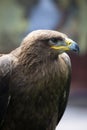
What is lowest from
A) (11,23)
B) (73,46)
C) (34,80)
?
(11,23)

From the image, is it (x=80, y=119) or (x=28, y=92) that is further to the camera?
→ (x=80, y=119)

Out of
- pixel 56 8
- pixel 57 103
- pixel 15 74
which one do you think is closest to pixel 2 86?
pixel 15 74

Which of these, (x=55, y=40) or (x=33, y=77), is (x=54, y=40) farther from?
(x=33, y=77)

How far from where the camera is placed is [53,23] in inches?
500

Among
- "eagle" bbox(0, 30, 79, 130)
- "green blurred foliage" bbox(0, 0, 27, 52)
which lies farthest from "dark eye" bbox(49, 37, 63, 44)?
"green blurred foliage" bbox(0, 0, 27, 52)

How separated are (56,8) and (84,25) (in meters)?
0.56

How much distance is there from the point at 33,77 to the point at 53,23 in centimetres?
683

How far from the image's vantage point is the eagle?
19.2ft

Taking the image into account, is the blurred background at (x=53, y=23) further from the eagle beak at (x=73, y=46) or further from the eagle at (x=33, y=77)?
the eagle beak at (x=73, y=46)

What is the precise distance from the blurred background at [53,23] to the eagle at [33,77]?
6192mm

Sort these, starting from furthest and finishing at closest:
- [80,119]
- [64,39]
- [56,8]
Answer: [56,8]
[80,119]
[64,39]

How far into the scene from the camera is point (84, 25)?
1306 centimetres

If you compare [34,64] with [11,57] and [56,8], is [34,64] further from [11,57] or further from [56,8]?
[56,8]

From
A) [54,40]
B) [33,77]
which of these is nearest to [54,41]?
[54,40]
